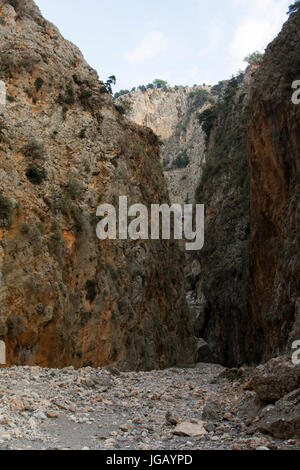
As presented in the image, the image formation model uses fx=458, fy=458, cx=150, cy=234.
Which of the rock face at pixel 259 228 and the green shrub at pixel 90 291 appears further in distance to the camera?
the rock face at pixel 259 228

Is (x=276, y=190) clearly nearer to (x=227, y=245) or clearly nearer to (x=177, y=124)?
(x=227, y=245)

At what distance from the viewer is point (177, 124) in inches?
3568

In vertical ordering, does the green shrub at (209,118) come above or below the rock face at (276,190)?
above

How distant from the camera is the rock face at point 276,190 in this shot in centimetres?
1959

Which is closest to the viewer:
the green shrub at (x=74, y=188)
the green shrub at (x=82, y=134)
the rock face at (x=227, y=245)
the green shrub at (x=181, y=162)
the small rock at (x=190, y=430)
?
the small rock at (x=190, y=430)

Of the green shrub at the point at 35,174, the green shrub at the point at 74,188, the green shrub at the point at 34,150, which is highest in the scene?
the green shrub at the point at 34,150

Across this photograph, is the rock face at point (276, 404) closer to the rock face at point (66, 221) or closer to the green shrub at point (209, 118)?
the rock face at point (66, 221)

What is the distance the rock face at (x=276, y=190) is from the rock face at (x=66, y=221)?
19.9 ft

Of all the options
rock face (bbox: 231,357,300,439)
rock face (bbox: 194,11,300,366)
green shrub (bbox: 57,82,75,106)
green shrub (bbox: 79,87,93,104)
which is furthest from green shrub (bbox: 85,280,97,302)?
rock face (bbox: 231,357,300,439)

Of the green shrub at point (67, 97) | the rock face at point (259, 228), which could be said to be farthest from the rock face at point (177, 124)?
the green shrub at point (67, 97)

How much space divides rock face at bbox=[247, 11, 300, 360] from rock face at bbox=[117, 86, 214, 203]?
47.3m

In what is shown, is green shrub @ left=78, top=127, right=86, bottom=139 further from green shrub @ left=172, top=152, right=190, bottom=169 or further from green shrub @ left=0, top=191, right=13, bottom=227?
green shrub @ left=172, top=152, right=190, bottom=169

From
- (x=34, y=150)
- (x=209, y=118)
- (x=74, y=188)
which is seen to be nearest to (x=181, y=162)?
(x=209, y=118)
